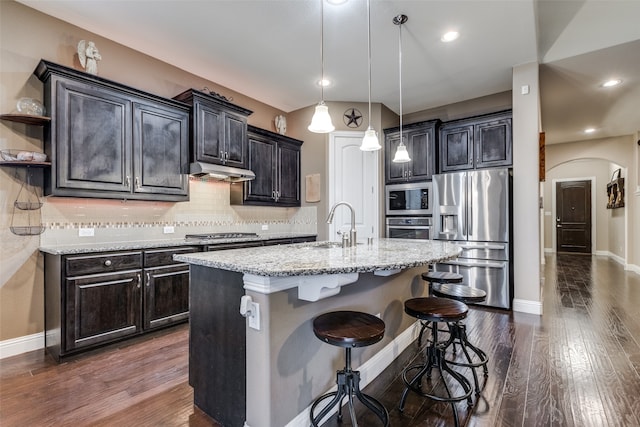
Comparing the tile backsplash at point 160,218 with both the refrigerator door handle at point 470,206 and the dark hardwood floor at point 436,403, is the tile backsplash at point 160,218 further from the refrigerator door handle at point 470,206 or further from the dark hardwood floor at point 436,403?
the refrigerator door handle at point 470,206

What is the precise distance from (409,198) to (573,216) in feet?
24.3

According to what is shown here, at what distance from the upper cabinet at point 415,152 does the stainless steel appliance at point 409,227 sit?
59cm

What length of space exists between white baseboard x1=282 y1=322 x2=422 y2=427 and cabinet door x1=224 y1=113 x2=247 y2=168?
271 centimetres

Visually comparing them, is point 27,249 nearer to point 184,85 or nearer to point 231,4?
point 184,85

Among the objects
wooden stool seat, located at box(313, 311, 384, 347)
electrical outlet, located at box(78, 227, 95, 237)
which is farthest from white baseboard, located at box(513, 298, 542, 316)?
electrical outlet, located at box(78, 227, 95, 237)

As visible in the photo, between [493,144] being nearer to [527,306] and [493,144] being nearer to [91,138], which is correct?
[527,306]

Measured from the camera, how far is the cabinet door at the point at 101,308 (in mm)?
2443

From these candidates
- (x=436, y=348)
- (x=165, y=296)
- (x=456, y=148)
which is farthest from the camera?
(x=456, y=148)

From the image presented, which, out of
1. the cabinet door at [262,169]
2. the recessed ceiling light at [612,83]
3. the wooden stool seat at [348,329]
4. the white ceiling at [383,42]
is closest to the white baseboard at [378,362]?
the wooden stool seat at [348,329]

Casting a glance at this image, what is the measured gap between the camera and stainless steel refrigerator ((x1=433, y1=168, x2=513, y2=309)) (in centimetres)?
375

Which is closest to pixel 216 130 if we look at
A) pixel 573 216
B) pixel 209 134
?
pixel 209 134

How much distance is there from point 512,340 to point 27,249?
170 inches

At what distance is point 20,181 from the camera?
2.58 m

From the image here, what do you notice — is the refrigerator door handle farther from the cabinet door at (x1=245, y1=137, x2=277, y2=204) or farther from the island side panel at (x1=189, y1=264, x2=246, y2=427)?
the island side panel at (x1=189, y1=264, x2=246, y2=427)
